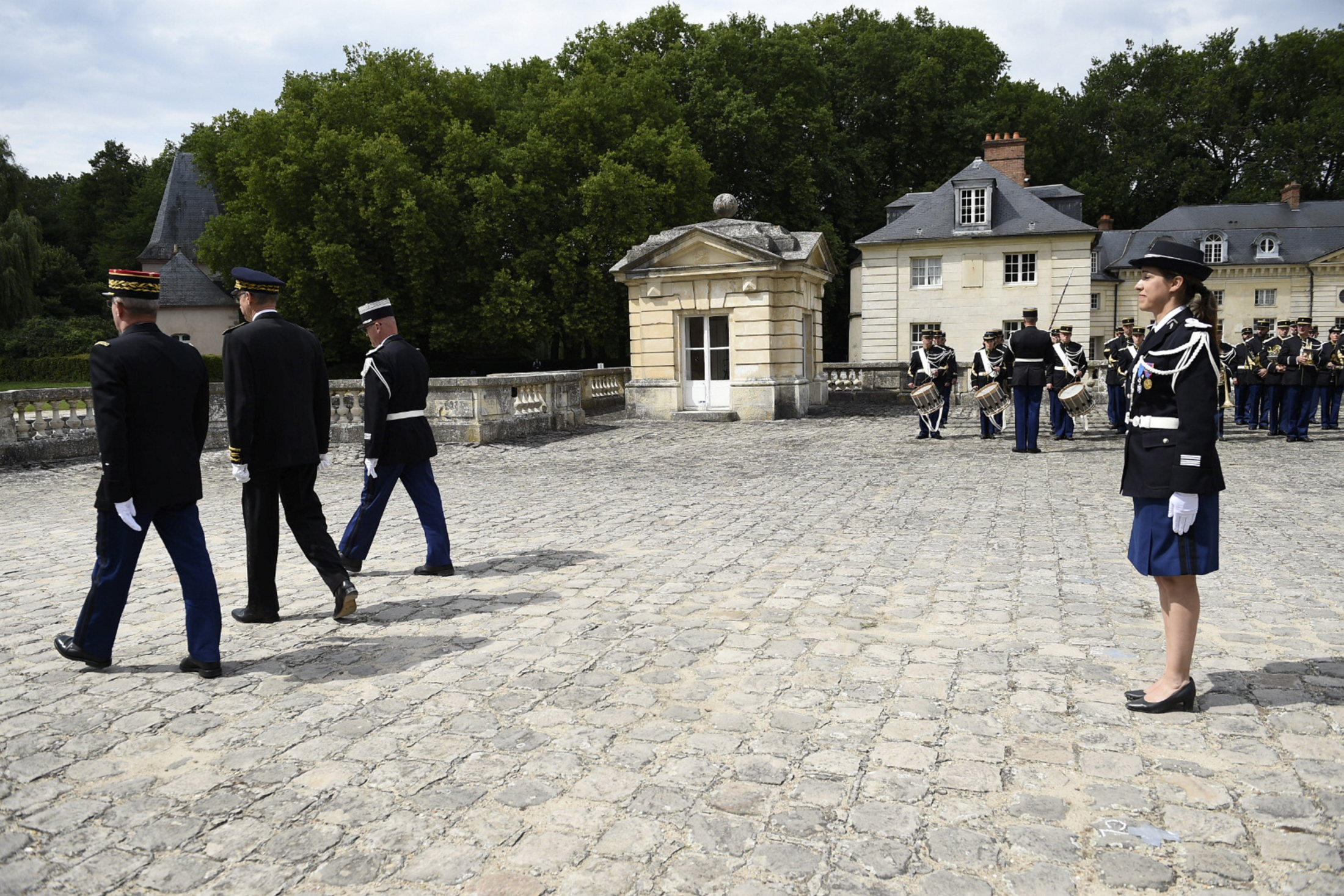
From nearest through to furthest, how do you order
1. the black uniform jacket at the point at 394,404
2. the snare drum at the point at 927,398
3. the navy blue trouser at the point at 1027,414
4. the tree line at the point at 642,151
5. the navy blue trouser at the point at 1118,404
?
the black uniform jacket at the point at 394,404, the navy blue trouser at the point at 1027,414, the snare drum at the point at 927,398, the navy blue trouser at the point at 1118,404, the tree line at the point at 642,151

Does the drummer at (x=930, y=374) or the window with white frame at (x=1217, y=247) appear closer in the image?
the drummer at (x=930, y=374)

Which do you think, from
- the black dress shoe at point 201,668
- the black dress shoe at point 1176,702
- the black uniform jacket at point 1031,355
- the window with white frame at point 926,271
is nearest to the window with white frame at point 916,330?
the window with white frame at point 926,271

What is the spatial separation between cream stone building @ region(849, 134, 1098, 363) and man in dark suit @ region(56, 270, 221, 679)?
3755 cm

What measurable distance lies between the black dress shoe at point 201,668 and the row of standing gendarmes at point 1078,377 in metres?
12.9

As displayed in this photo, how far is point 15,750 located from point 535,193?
31.5m

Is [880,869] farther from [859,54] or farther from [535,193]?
[859,54]

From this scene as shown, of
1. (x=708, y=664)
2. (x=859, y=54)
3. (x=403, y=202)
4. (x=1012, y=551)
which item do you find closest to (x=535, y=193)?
(x=403, y=202)

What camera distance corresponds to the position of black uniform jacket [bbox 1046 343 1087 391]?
637 inches

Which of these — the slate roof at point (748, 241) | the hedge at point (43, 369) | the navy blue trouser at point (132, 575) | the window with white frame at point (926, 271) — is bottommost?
the navy blue trouser at point (132, 575)

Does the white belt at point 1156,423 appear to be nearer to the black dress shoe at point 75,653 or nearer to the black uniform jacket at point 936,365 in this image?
the black dress shoe at point 75,653

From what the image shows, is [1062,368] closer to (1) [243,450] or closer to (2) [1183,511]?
(2) [1183,511]

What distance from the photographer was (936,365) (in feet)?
58.5

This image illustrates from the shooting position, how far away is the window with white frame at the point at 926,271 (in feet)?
135

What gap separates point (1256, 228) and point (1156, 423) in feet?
176
